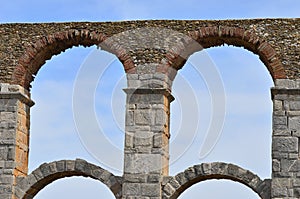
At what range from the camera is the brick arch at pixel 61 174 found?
604 inches

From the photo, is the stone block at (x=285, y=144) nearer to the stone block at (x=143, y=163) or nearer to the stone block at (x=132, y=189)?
the stone block at (x=143, y=163)

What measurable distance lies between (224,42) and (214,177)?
223 cm

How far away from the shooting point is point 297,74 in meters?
15.1

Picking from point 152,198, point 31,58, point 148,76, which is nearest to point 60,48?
point 31,58

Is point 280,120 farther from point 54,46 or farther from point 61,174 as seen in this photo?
point 54,46

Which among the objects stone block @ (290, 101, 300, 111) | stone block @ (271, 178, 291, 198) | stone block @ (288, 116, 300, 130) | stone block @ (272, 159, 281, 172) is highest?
stone block @ (290, 101, 300, 111)

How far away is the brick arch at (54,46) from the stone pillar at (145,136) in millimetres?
545

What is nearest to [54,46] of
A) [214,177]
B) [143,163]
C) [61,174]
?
[61,174]

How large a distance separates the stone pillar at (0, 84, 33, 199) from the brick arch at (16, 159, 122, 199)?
0.59 feet

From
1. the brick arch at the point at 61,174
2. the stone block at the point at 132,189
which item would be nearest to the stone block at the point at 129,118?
the brick arch at the point at 61,174

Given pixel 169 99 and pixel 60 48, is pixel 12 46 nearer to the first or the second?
pixel 60 48

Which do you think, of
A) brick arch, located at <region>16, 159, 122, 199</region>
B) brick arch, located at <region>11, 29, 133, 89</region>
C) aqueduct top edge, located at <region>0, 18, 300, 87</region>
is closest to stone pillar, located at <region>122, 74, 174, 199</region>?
brick arch, located at <region>16, 159, 122, 199</region>

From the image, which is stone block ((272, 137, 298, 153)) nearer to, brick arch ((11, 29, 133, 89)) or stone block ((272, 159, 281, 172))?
stone block ((272, 159, 281, 172))

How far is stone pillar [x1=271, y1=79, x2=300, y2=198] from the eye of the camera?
14.8 metres
